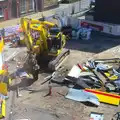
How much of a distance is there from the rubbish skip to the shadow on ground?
896 centimetres

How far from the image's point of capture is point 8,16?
38.3m

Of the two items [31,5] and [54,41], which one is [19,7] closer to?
[31,5]

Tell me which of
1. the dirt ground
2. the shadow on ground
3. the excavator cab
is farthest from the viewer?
the shadow on ground

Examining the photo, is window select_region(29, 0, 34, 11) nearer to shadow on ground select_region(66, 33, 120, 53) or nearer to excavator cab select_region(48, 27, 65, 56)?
shadow on ground select_region(66, 33, 120, 53)

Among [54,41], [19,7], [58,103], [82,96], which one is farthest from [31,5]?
[58,103]

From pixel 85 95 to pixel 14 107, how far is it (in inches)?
161

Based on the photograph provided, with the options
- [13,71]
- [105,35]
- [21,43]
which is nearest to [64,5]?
[105,35]

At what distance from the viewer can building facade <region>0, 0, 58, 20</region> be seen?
37.5 m

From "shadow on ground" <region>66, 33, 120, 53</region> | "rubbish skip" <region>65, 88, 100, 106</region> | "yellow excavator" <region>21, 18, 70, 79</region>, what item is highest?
"yellow excavator" <region>21, 18, 70, 79</region>

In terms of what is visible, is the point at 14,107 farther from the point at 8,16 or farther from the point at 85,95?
the point at 8,16

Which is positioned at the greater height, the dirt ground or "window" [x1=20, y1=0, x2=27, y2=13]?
"window" [x1=20, y1=0, x2=27, y2=13]

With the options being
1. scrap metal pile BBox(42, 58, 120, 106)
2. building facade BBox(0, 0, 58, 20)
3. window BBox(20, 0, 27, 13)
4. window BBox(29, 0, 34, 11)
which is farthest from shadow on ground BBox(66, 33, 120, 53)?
window BBox(29, 0, 34, 11)

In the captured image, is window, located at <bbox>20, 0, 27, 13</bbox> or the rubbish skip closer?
the rubbish skip

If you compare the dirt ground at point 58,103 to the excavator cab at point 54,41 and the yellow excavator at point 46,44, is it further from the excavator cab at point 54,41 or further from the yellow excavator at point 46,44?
the excavator cab at point 54,41
